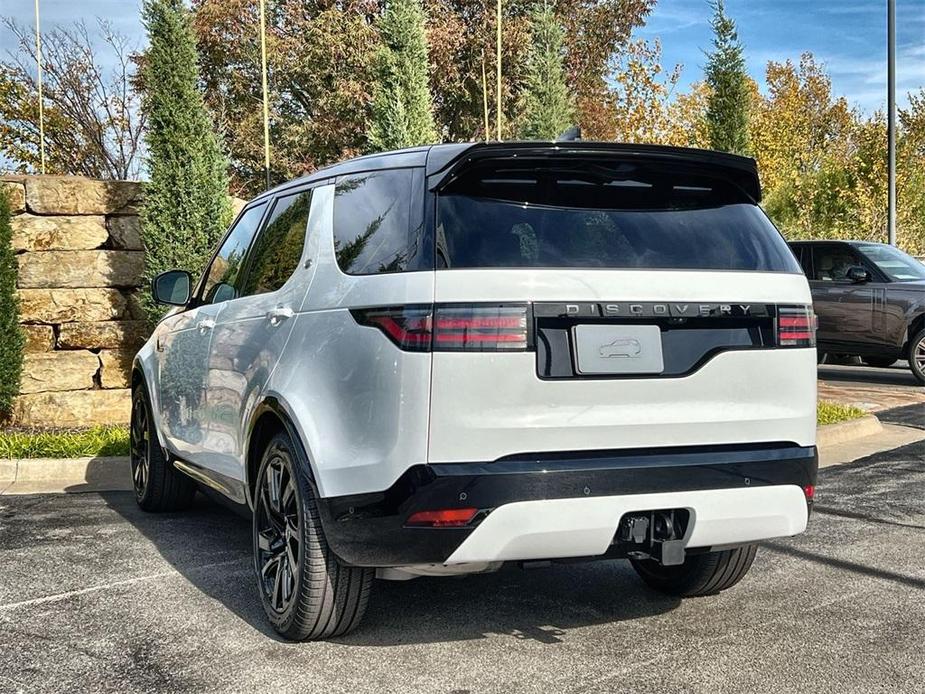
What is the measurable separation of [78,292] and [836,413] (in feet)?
25.9

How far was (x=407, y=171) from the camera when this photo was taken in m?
3.79

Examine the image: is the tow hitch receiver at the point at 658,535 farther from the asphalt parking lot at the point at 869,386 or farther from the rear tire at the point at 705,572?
the asphalt parking lot at the point at 869,386

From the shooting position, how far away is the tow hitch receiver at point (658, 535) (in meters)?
3.57

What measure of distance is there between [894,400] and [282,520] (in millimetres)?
9756

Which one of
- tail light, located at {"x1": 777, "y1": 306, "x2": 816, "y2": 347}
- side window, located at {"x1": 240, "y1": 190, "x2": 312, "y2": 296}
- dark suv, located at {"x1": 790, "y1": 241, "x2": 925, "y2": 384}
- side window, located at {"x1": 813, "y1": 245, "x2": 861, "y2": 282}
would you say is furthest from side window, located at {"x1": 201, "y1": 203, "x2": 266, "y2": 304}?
side window, located at {"x1": 813, "y1": 245, "x2": 861, "y2": 282}

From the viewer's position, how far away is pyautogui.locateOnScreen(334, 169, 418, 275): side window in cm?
360

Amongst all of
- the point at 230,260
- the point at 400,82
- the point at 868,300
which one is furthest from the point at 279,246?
the point at 400,82

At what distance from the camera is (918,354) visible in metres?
13.3

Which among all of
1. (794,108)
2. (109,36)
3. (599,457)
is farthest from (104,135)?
(794,108)

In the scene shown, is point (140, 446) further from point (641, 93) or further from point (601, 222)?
point (641, 93)

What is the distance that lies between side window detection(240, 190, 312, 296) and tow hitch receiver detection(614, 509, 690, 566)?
5.79 ft

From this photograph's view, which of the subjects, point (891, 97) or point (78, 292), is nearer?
point (78, 292)

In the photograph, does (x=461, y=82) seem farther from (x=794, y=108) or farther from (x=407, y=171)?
(x=407, y=171)

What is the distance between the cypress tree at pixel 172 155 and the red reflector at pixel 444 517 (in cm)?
808
